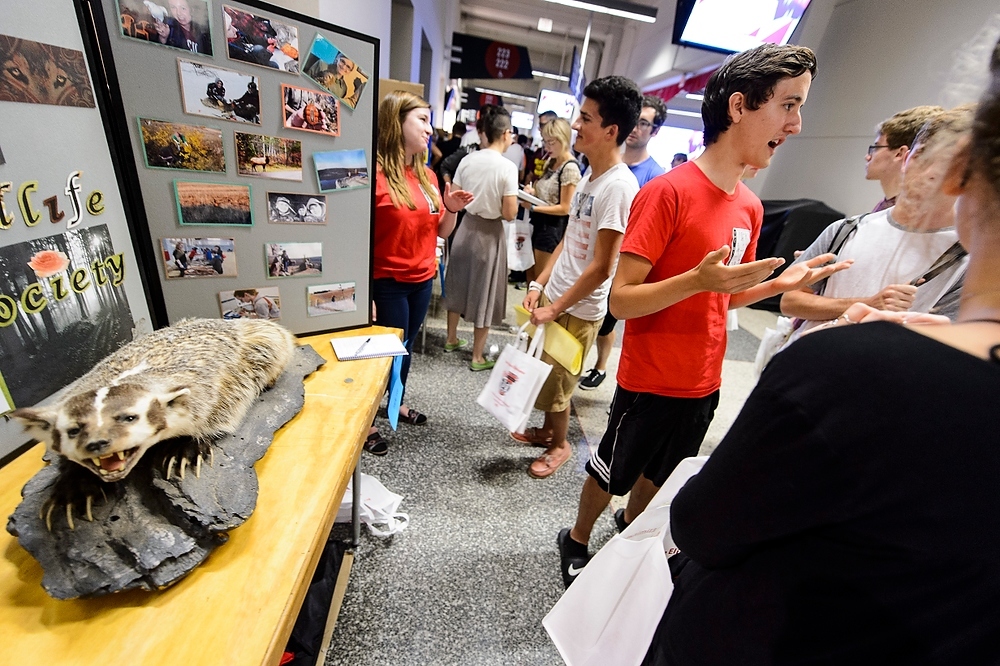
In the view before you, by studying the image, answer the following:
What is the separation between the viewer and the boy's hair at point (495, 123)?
2705 mm

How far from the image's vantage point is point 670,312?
4.05ft

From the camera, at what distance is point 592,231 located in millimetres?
1711

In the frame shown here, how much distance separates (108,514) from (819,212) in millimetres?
5585

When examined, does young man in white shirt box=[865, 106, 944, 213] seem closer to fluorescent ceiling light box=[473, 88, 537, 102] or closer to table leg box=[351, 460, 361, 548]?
table leg box=[351, 460, 361, 548]

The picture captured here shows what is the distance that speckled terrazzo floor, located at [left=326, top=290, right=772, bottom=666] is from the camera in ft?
4.40

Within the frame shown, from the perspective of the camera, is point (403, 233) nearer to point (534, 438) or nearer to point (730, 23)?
point (534, 438)

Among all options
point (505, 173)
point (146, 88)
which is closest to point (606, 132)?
point (505, 173)

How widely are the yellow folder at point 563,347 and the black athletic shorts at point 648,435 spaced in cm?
35

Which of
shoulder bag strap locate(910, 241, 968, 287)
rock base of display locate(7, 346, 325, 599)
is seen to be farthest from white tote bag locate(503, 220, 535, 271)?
rock base of display locate(7, 346, 325, 599)

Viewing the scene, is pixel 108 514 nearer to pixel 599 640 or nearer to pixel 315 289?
pixel 315 289

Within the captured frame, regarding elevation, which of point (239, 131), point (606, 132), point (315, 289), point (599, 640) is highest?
point (606, 132)

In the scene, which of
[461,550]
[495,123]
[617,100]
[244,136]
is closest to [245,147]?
[244,136]

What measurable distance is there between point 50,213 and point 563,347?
1501 millimetres

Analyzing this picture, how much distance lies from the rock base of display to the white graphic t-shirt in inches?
52.7
